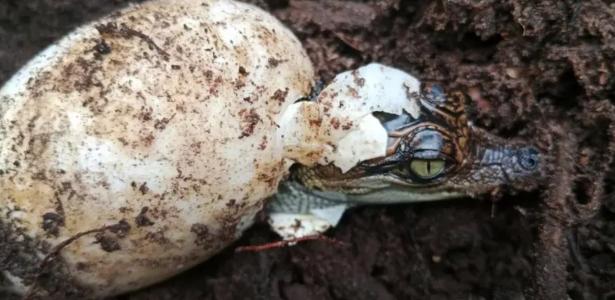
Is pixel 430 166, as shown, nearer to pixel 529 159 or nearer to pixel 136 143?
pixel 529 159

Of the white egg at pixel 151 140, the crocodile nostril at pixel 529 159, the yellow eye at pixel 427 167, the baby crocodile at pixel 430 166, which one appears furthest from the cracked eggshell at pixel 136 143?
the crocodile nostril at pixel 529 159

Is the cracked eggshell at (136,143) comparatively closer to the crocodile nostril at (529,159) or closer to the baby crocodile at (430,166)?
the baby crocodile at (430,166)

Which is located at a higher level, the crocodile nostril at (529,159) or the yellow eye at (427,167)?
the crocodile nostril at (529,159)

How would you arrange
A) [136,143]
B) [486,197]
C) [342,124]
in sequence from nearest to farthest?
[136,143], [342,124], [486,197]

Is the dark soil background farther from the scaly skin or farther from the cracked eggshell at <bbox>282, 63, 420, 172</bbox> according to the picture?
the cracked eggshell at <bbox>282, 63, 420, 172</bbox>

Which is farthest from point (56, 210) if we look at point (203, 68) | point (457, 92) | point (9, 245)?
point (457, 92)

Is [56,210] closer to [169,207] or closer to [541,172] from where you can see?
[169,207]

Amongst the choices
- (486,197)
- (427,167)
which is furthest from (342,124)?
(486,197)
